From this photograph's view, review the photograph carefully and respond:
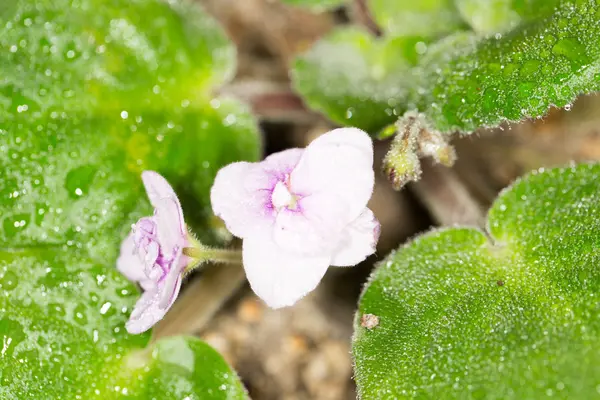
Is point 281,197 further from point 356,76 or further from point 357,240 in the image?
point 356,76

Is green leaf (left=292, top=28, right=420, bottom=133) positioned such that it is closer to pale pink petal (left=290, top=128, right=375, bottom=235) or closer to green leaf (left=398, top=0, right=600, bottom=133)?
green leaf (left=398, top=0, right=600, bottom=133)

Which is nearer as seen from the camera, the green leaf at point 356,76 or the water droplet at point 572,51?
the water droplet at point 572,51

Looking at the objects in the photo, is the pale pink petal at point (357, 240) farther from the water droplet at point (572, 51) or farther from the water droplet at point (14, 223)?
the water droplet at point (14, 223)

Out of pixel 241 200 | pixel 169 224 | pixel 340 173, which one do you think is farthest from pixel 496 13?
pixel 169 224

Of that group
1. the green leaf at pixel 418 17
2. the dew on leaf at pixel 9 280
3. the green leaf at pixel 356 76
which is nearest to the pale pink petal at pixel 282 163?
the green leaf at pixel 356 76

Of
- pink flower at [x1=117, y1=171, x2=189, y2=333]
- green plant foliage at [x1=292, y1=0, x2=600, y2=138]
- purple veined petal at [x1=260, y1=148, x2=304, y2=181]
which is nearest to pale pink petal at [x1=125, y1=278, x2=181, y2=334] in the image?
pink flower at [x1=117, y1=171, x2=189, y2=333]

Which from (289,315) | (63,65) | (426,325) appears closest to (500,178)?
(289,315)

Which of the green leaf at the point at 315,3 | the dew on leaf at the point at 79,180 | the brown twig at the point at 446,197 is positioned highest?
the green leaf at the point at 315,3
